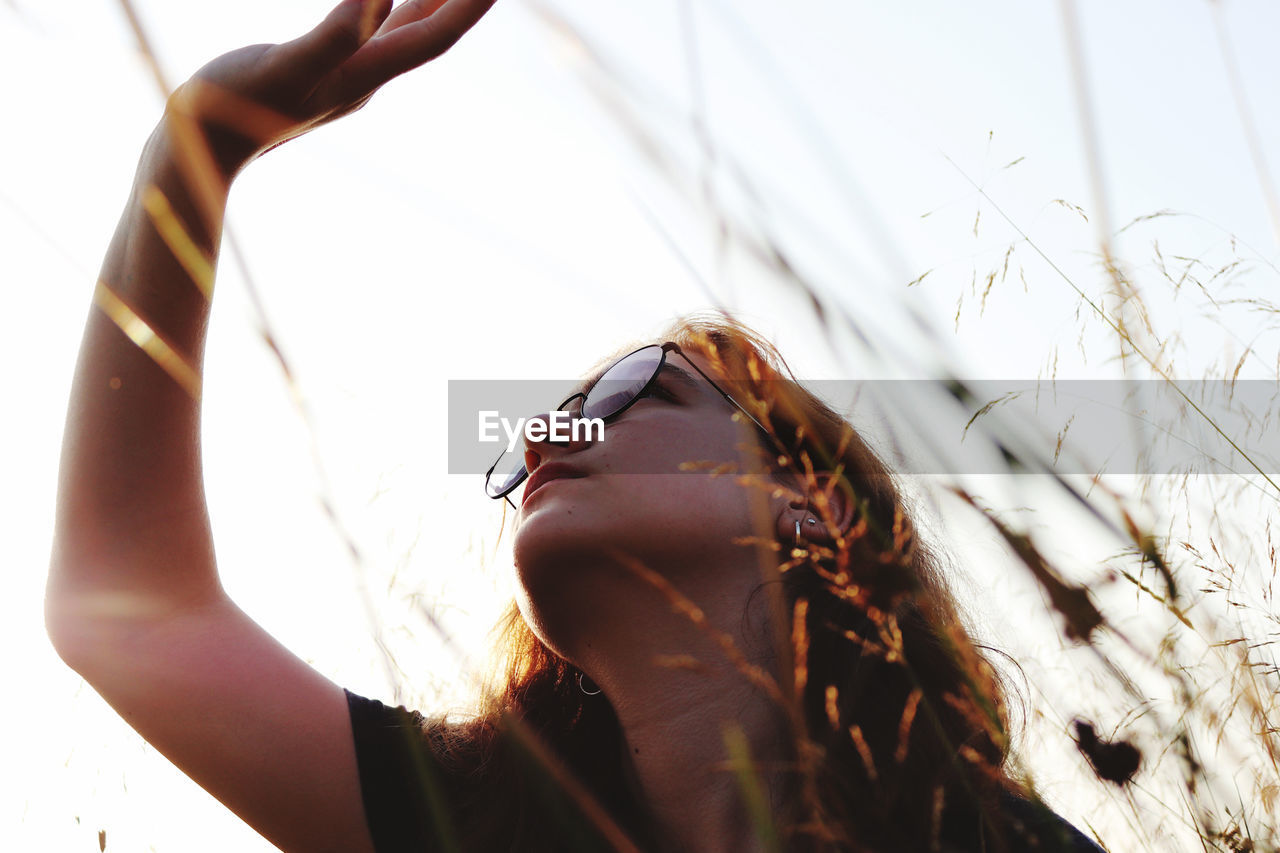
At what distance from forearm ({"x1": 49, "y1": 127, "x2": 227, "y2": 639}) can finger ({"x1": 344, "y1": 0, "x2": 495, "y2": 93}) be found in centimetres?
29

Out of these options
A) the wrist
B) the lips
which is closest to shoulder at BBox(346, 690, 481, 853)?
the lips

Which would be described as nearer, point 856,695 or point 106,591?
point 106,591

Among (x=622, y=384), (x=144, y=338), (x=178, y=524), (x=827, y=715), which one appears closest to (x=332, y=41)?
(x=144, y=338)

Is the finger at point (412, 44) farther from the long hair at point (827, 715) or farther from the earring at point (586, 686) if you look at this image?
the earring at point (586, 686)

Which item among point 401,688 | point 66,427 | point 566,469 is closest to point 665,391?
point 566,469

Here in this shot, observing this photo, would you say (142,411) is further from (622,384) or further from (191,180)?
(622,384)

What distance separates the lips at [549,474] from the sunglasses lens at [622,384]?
15 centimetres

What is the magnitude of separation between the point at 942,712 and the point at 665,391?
0.85m

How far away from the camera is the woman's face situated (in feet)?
5.07

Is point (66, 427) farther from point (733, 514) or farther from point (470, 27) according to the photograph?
point (733, 514)

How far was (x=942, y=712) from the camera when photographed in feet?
5.04

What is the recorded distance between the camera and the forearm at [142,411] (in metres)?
1.24

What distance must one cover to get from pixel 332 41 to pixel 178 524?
83 cm

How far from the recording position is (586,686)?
192 cm
